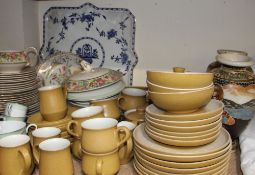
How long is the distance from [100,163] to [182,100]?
0.24 m

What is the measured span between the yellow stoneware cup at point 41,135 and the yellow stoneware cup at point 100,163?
111 mm

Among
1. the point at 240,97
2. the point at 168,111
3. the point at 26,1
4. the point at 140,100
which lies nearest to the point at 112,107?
the point at 140,100

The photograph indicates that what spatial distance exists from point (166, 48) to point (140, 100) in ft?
0.98

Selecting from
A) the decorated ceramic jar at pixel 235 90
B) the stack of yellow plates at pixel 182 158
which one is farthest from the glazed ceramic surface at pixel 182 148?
the decorated ceramic jar at pixel 235 90

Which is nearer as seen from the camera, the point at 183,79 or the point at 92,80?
the point at 183,79

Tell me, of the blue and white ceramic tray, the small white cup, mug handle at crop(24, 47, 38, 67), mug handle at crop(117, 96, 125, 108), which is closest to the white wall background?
the blue and white ceramic tray

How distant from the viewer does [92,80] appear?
0.91 meters

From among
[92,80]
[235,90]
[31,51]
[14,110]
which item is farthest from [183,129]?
[31,51]

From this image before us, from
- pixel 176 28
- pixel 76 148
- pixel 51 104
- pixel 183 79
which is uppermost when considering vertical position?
pixel 176 28

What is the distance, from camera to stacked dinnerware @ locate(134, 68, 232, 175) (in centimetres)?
61

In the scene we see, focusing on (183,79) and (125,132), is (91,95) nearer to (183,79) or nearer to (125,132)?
(125,132)

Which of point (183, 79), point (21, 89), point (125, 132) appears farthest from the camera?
point (21, 89)

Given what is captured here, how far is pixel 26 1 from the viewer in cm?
118

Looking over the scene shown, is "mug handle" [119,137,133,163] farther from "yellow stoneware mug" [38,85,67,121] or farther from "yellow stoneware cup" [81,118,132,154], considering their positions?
"yellow stoneware mug" [38,85,67,121]
